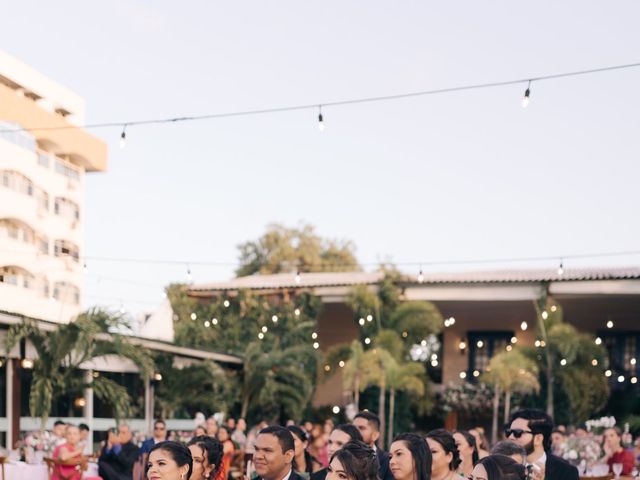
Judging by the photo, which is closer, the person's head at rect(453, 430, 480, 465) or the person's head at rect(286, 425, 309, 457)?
the person's head at rect(453, 430, 480, 465)

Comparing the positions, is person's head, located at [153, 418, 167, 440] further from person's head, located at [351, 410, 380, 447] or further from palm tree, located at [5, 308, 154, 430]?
palm tree, located at [5, 308, 154, 430]

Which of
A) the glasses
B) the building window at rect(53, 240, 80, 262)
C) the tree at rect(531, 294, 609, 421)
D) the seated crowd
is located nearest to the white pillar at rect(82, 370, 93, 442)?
the tree at rect(531, 294, 609, 421)

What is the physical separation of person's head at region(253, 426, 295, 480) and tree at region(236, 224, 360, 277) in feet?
150

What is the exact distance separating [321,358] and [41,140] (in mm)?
18464

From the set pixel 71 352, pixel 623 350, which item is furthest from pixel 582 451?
pixel 623 350

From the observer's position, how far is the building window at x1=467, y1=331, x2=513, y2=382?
3703 cm

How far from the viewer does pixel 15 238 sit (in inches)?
1641

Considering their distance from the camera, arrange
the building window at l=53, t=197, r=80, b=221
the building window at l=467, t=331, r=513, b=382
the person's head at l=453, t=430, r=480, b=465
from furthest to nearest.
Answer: the building window at l=53, t=197, r=80, b=221 < the building window at l=467, t=331, r=513, b=382 < the person's head at l=453, t=430, r=480, b=465

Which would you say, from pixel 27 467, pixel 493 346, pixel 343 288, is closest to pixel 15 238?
pixel 343 288

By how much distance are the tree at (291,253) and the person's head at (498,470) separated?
4701 centimetres

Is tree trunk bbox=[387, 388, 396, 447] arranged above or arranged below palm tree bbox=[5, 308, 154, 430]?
below

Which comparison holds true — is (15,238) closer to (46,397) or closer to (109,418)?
(109,418)

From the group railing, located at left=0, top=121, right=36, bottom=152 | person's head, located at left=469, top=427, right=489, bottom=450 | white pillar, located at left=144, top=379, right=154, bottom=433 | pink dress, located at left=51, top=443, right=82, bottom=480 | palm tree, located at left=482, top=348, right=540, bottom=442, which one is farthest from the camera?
railing, located at left=0, top=121, right=36, bottom=152

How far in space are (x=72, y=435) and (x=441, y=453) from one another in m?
7.73
